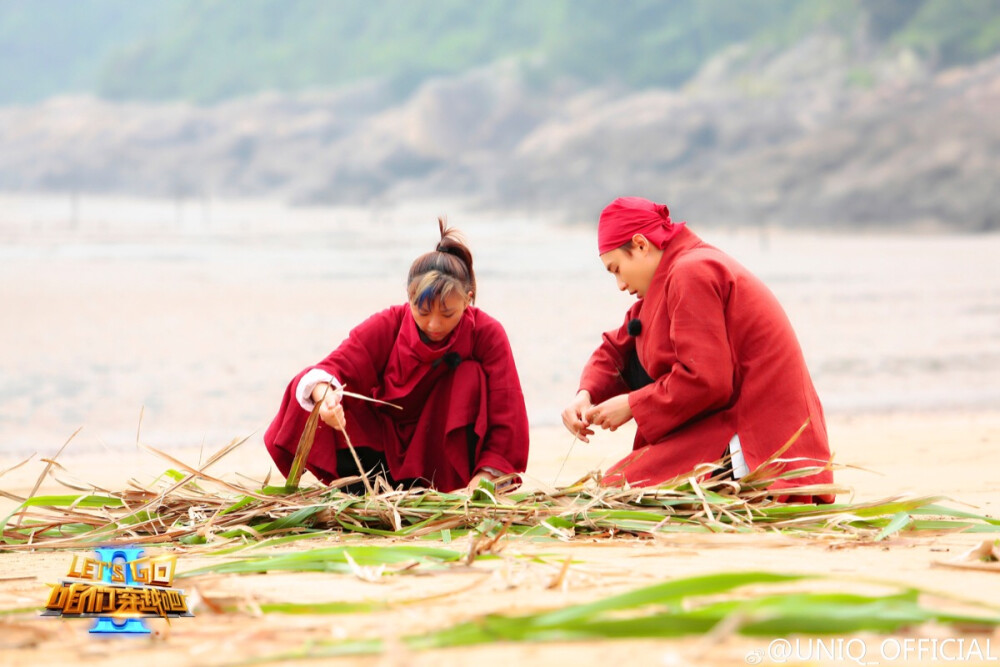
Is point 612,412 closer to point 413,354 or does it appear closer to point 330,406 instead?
point 413,354

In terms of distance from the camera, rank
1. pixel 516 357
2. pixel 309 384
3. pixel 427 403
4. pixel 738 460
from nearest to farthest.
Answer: pixel 738 460 < pixel 309 384 < pixel 427 403 < pixel 516 357

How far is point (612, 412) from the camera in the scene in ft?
12.2

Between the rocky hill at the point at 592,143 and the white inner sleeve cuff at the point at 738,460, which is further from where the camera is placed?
the rocky hill at the point at 592,143

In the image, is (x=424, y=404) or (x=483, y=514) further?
(x=424, y=404)

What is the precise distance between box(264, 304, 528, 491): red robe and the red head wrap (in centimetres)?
60

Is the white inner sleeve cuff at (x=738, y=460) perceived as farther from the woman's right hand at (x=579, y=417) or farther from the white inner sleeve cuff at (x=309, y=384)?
the white inner sleeve cuff at (x=309, y=384)

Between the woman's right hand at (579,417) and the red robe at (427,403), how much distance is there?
0.24m

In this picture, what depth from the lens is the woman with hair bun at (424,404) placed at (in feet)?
13.0

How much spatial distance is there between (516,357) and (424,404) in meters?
7.48

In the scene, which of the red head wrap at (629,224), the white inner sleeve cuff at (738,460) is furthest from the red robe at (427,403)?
the white inner sleeve cuff at (738,460)

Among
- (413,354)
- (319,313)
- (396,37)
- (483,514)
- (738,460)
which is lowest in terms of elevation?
(483,514)

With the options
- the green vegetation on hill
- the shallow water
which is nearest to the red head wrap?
the shallow water

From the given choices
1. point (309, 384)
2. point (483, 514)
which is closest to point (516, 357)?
point (309, 384)

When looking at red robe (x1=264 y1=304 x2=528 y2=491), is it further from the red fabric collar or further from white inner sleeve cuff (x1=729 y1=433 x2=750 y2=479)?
white inner sleeve cuff (x1=729 y1=433 x2=750 y2=479)
